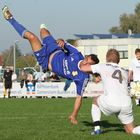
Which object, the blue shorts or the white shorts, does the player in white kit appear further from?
the blue shorts

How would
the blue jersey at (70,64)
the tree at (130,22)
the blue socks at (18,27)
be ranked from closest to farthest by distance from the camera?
the blue jersey at (70,64), the blue socks at (18,27), the tree at (130,22)

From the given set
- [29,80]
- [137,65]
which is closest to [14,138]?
[137,65]

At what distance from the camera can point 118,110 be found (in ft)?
35.0

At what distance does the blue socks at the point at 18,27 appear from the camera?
1465 centimetres

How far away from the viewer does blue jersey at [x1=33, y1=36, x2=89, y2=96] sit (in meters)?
13.9

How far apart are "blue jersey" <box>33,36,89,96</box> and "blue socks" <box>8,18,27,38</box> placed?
0.69m

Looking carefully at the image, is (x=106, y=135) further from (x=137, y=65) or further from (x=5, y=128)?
(x=137, y=65)

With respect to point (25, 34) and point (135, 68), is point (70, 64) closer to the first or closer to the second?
point (25, 34)

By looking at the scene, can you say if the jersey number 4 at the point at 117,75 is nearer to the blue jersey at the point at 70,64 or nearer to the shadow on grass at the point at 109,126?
the shadow on grass at the point at 109,126

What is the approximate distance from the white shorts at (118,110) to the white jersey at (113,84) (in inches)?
2.5

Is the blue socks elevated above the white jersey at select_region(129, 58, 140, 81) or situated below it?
above

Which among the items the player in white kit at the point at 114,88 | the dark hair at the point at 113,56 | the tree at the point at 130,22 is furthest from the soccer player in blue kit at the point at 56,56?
the tree at the point at 130,22

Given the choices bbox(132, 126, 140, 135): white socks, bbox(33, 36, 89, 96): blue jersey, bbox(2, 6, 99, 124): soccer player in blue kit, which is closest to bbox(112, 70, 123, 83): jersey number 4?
bbox(132, 126, 140, 135): white socks

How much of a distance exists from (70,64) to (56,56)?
1.93ft
